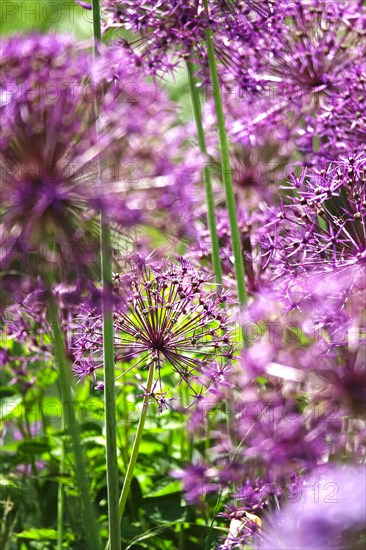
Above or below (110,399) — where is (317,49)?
above

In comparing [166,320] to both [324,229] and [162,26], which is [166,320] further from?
[162,26]

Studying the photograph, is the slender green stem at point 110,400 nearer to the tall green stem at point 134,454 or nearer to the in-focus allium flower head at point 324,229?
the tall green stem at point 134,454

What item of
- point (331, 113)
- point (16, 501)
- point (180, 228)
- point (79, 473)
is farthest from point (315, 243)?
point (16, 501)

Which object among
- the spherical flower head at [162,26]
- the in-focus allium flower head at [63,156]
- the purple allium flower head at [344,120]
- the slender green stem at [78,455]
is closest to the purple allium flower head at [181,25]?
the spherical flower head at [162,26]

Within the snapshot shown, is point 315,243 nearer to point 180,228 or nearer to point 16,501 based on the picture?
point 180,228

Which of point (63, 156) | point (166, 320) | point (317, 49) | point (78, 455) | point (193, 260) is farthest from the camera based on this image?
point (317, 49)

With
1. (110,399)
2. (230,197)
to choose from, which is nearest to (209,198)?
(230,197)
